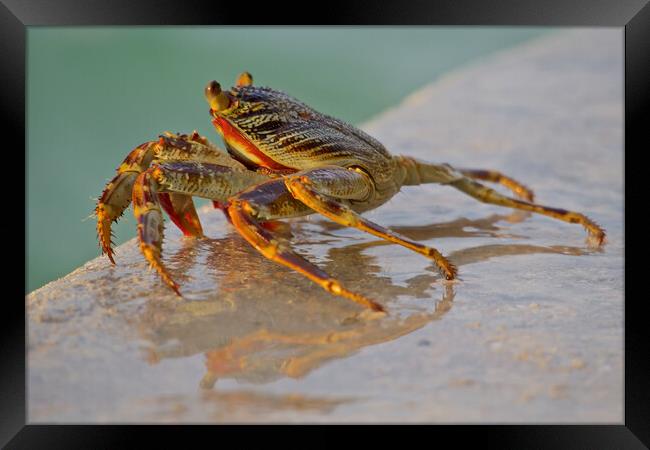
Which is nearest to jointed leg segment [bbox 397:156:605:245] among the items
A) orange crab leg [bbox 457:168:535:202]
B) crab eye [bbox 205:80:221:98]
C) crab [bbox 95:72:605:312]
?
crab [bbox 95:72:605:312]

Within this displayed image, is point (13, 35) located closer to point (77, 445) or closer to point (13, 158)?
point (13, 158)

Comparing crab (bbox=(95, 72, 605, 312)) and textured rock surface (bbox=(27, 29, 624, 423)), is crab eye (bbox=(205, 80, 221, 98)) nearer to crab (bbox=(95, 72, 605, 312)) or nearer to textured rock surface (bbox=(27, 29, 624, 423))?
crab (bbox=(95, 72, 605, 312))

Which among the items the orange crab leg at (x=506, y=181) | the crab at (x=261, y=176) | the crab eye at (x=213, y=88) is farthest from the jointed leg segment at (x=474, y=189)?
the crab eye at (x=213, y=88)

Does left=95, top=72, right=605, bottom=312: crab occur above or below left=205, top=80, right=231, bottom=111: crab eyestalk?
below

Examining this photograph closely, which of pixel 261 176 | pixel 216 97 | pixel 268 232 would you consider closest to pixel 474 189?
pixel 261 176

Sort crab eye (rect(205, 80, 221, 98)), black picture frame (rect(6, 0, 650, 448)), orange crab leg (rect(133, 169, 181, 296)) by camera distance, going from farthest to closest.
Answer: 1. crab eye (rect(205, 80, 221, 98))
2. orange crab leg (rect(133, 169, 181, 296))
3. black picture frame (rect(6, 0, 650, 448))

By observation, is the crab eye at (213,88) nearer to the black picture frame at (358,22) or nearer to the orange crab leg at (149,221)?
the orange crab leg at (149,221)

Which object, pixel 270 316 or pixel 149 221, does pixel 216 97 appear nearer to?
pixel 149 221
